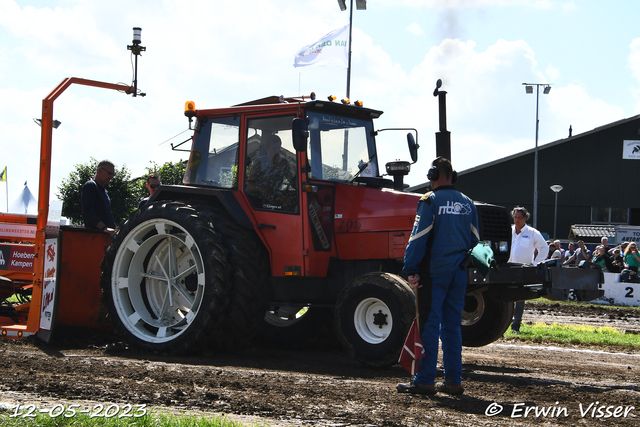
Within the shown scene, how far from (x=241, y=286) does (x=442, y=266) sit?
2405mm

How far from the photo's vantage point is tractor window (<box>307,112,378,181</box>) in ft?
24.7

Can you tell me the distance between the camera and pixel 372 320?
686 cm

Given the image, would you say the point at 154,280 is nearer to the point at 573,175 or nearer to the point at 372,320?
the point at 372,320

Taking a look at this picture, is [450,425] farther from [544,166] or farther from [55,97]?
[544,166]

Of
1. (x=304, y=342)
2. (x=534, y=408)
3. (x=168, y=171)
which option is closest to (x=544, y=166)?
(x=168, y=171)

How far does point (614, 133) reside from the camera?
41188mm

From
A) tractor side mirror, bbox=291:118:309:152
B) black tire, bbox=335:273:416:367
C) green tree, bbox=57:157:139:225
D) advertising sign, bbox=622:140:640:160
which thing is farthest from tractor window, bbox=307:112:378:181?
advertising sign, bbox=622:140:640:160

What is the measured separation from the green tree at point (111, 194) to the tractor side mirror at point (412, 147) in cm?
2505

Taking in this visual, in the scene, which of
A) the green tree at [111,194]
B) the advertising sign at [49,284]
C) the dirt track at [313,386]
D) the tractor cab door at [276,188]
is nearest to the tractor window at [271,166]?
the tractor cab door at [276,188]

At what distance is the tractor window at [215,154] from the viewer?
26.1 ft

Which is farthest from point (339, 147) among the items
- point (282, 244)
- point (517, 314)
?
point (517, 314)

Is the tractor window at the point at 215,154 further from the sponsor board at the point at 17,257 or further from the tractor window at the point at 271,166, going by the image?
the sponsor board at the point at 17,257

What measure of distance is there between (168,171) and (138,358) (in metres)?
21.4

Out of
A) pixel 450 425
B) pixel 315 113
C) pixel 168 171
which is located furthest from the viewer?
pixel 168 171
